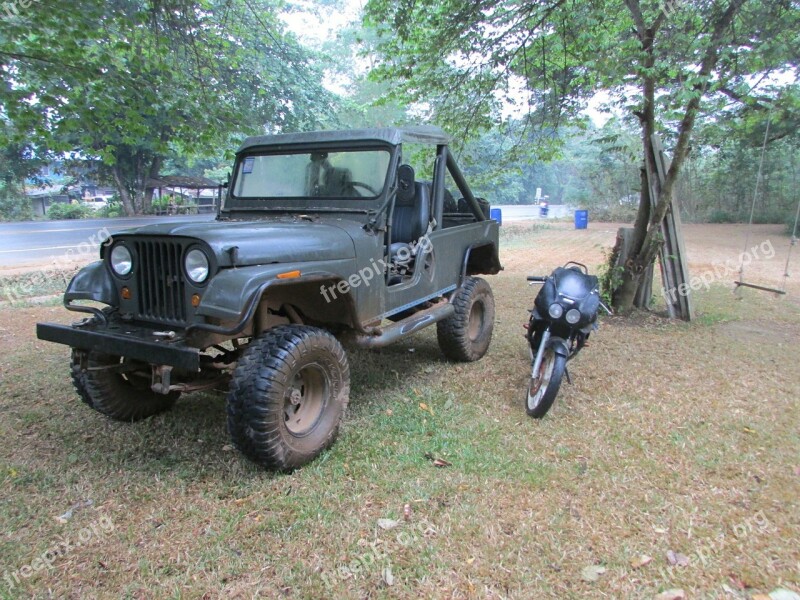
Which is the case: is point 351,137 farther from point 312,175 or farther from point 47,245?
point 47,245

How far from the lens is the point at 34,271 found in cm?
978

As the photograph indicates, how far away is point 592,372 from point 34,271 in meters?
9.90

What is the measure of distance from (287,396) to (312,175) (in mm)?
1835

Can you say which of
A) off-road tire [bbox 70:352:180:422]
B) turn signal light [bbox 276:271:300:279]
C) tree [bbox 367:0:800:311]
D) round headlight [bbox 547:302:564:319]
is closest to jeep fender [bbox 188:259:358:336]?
turn signal light [bbox 276:271:300:279]

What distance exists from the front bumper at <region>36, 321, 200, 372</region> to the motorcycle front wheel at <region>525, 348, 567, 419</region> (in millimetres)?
2292

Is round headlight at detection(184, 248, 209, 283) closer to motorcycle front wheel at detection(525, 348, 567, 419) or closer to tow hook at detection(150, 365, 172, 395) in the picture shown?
tow hook at detection(150, 365, 172, 395)

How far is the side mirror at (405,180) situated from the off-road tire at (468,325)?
139 cm

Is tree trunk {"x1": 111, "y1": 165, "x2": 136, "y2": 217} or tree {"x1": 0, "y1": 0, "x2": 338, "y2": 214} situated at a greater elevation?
tree {"x1": 0, "y1": 0, "x2": 338, "y2": 214}

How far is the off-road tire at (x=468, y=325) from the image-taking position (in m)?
4.81

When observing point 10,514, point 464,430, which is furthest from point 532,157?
point 10,514

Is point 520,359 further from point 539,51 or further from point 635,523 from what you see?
point 539,51

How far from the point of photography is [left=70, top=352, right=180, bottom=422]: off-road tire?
3295 mm

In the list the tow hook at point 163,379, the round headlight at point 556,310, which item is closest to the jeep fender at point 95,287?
the tow hook at point 163,379

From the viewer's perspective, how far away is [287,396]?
9.79 ft
